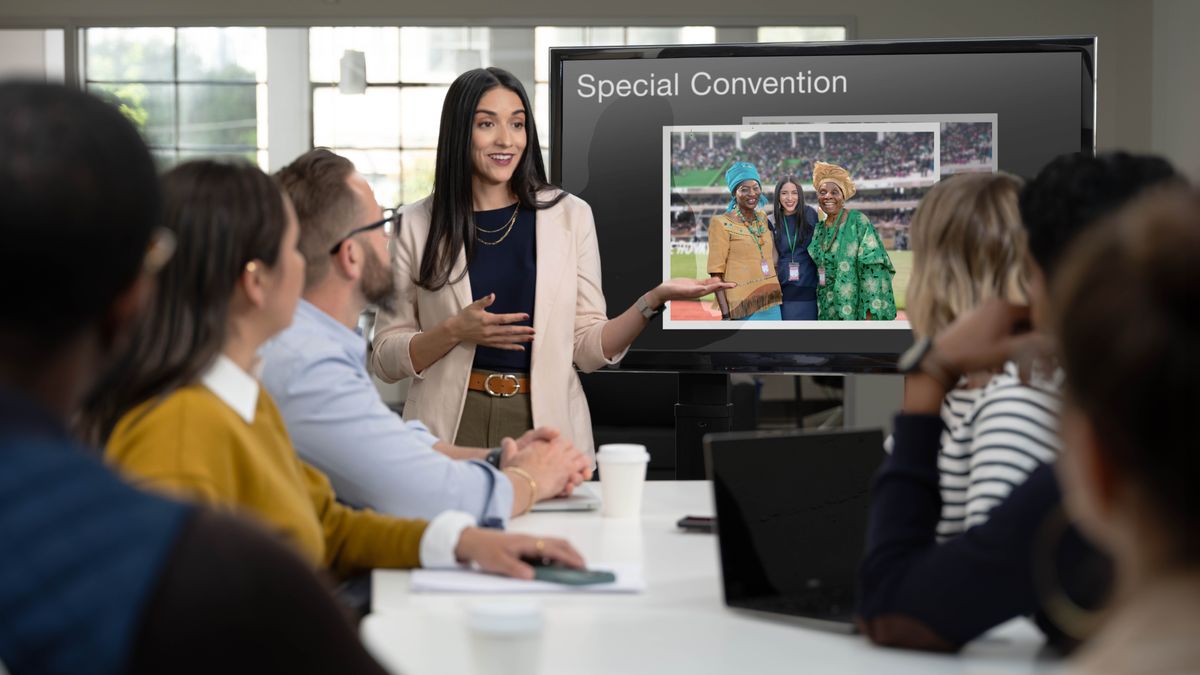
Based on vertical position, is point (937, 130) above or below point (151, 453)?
above

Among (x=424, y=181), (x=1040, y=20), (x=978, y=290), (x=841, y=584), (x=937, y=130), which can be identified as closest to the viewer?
(x=978, y=290)

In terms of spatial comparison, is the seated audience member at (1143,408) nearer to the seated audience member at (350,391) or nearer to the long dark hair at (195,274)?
the long dark hair at (195,274)

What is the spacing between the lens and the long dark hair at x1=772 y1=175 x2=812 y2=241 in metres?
3.49

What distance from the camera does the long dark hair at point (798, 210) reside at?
349cm

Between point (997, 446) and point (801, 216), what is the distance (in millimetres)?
2214

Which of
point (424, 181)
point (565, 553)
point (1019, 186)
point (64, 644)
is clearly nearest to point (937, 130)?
point (1019, 186)

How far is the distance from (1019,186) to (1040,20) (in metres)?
5.58

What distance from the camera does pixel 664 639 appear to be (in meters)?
1.42

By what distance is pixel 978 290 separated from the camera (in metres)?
1.54

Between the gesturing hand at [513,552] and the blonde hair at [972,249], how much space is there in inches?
22.1

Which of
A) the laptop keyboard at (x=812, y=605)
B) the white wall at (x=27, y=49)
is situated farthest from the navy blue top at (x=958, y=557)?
the white wall at (x=27, y=49)

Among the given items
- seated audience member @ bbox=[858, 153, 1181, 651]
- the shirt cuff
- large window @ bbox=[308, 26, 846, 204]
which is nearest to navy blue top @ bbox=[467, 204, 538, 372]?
the shirt cuff

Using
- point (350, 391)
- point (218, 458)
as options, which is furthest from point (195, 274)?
point (350, 391)

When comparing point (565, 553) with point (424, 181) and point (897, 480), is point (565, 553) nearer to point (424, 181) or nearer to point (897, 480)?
point (897, 480)
